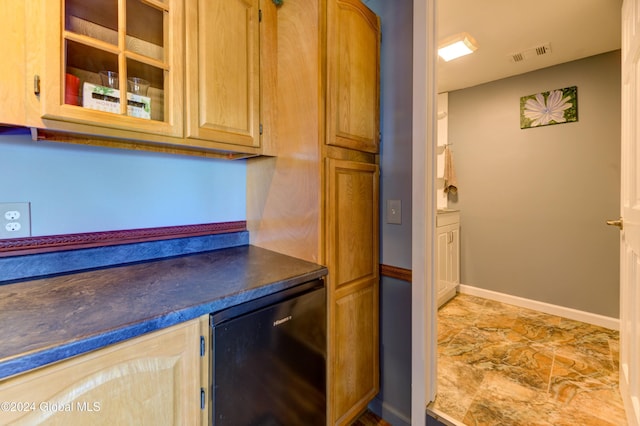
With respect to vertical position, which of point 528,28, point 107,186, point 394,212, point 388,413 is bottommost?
point 388,413

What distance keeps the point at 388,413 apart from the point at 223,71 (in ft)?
6.41

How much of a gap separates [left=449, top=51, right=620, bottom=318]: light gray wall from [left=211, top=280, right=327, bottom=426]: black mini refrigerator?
2.72m

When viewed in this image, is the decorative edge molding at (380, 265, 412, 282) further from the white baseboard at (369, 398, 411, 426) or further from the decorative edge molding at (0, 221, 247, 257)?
the decorative edge molding at (0, 221, 247, 257)

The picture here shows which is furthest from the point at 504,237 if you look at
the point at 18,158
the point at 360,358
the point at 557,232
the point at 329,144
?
the point at 18,158

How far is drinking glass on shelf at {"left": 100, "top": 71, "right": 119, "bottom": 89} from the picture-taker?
3.26ft

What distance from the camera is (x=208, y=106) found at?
45.7 inches

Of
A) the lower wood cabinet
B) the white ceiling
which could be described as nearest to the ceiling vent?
the white ceiling

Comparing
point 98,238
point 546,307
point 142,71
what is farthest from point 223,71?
point 546,307

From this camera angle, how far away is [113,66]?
998 mm

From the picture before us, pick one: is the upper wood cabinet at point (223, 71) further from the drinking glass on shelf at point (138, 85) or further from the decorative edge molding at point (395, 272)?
the decorative edge molding at point (395, 272)

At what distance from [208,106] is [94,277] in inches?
31.8

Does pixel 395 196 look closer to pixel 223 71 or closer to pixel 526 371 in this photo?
pixel 223 71

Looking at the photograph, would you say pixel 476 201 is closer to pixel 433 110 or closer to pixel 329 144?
pixel 433 110

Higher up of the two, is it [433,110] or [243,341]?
[433,110]
